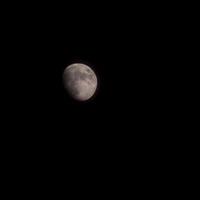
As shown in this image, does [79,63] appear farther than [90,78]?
Yes

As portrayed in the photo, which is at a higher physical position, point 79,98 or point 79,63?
point 79,63

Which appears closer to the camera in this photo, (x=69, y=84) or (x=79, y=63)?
(x=69, y=84)

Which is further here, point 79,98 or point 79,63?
point 79,63

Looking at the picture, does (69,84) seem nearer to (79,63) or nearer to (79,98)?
(79,98)

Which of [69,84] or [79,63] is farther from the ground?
[79,63]

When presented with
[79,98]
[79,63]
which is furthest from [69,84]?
[79,63]

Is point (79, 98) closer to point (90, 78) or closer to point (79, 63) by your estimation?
point (90, 78)
